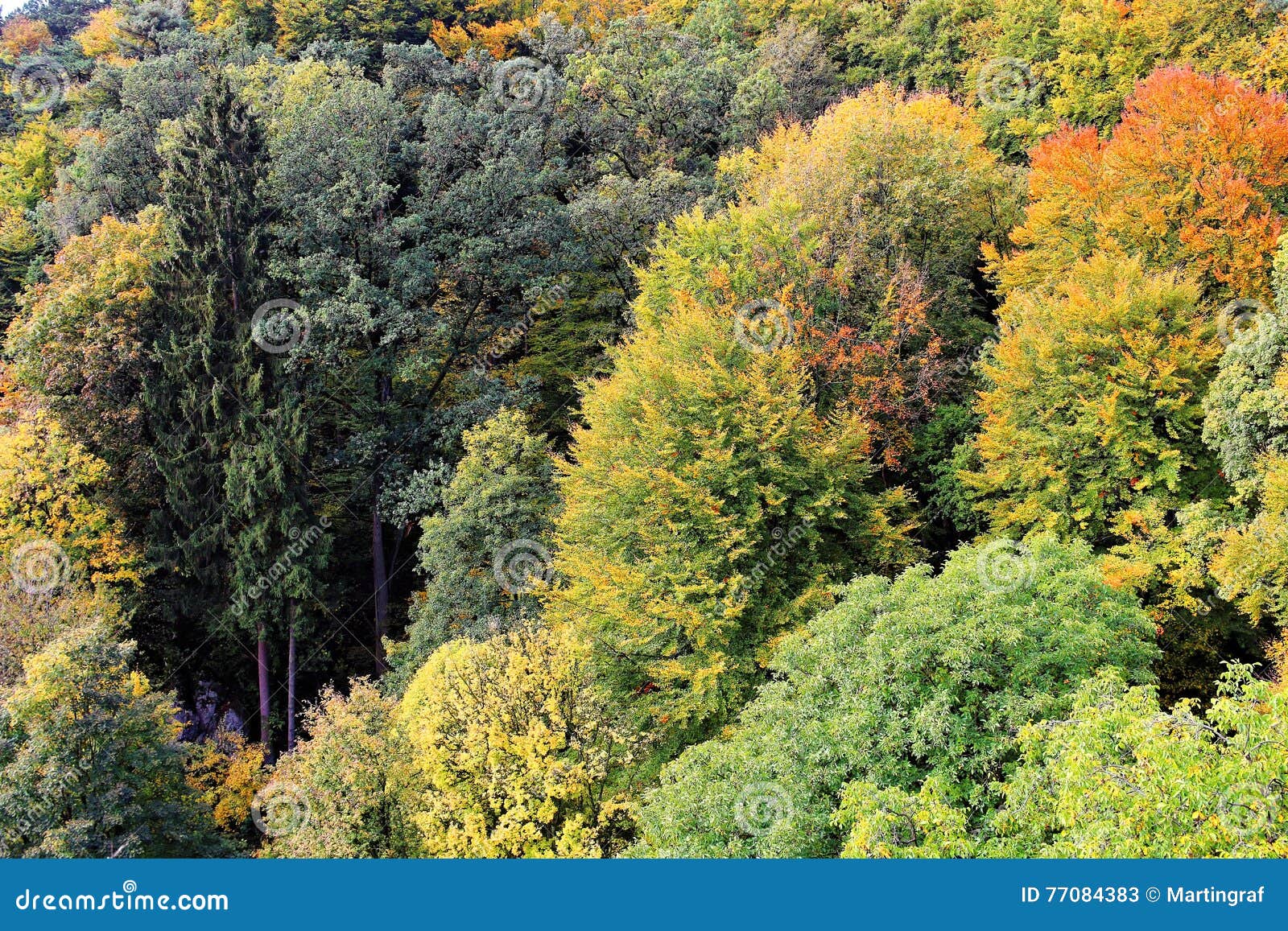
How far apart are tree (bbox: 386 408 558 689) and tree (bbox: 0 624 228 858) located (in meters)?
8.39

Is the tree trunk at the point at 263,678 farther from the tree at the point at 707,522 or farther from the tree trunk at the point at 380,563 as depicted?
the tree at the point at 707,522

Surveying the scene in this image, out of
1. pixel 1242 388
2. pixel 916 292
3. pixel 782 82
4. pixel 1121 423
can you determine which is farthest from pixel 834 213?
pixel 782 82

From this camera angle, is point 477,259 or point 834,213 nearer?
point 834,213

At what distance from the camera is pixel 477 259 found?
3519 centimetres

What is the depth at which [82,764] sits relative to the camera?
1878cm

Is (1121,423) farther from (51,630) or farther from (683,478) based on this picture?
(51,630)

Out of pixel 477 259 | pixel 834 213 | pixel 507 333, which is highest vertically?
pixel 834 213

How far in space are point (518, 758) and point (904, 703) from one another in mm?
8173

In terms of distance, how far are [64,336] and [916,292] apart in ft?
92.0

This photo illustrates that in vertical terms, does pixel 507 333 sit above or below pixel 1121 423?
below

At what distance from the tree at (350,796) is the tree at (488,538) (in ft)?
20.0

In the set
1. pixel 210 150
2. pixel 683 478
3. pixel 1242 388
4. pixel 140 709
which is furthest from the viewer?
pixel 210 150

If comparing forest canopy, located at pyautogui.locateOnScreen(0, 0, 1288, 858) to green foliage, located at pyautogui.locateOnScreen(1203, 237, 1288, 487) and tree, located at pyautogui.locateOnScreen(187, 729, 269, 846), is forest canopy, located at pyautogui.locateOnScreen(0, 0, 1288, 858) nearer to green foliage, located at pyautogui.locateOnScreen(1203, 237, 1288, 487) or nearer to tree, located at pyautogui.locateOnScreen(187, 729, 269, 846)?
green foliage, located at pyautogui.locateOnScreen(1203, 237, 1288, 487)

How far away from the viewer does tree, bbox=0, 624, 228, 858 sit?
1811 centimetres
